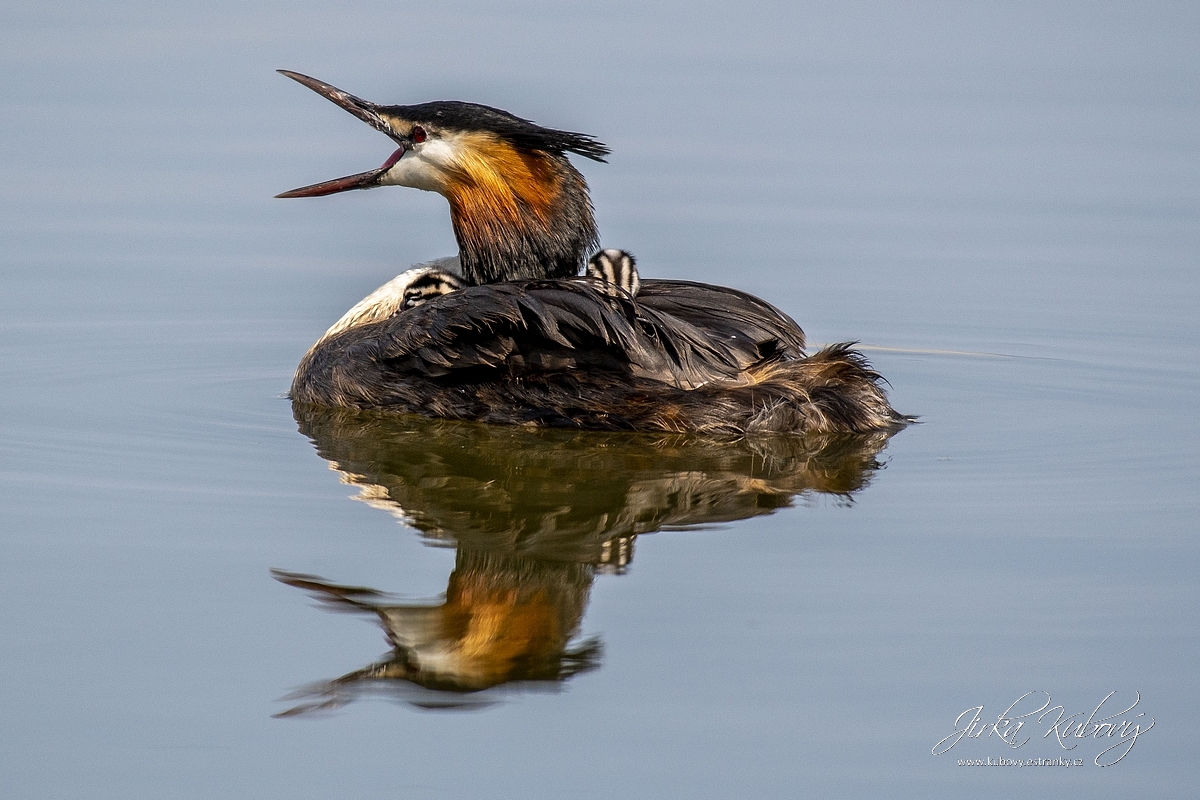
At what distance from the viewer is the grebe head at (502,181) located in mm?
8164

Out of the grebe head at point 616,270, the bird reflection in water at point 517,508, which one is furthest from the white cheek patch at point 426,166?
the bird reflection in water at point 517,508

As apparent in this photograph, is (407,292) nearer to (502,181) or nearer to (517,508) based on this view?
(502,181)

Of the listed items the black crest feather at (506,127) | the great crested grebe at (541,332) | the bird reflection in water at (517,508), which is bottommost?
the bird reflection in water at (517,508)

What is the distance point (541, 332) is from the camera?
7.48 metres

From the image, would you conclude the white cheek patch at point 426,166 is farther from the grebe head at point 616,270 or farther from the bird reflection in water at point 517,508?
the bird reflection in water at point 517,508

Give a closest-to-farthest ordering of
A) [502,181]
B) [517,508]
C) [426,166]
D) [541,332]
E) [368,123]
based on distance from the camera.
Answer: [517,508]
[541,332]
[502,181]
[426,166]
[368,123]

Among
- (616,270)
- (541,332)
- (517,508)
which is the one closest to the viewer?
(517,508)

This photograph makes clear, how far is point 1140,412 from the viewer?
26.8ft

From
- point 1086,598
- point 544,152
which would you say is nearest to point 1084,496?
point 1086,598

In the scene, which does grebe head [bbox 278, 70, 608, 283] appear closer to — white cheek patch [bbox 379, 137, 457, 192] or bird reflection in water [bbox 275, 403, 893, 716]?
white cheek patch [bbox 379, 137, 457, 192]

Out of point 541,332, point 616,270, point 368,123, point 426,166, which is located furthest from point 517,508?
point 368,123

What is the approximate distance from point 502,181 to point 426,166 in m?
0.43

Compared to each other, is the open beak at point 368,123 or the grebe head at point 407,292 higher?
the open beak at point 368,123

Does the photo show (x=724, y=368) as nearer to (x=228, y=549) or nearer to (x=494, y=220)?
(x=494, y=220)
